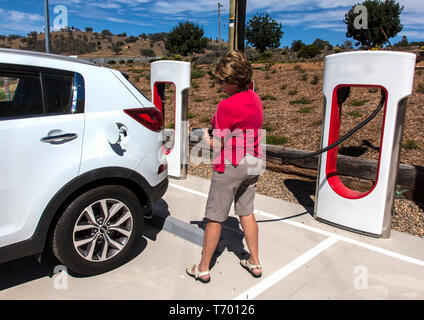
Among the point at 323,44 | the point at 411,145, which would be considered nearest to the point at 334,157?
the point at 411,145

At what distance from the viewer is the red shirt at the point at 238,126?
2.76 m

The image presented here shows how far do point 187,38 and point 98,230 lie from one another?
188ft

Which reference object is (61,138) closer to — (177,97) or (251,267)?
(251,267)

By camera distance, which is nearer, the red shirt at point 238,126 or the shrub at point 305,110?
the red shirt at point 238,126

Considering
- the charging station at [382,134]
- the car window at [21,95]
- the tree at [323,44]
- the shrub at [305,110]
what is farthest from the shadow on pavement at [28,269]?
the tree at [323,44]

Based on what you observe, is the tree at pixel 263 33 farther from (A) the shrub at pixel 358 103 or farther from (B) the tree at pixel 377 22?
(A) the shrub at pixel 358 103

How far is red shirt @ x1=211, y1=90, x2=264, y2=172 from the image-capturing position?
2.76m

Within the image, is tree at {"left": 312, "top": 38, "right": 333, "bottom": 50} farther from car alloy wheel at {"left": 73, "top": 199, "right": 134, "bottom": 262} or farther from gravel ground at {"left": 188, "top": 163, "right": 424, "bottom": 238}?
car alloy wheel at {"left": 73, "top": 199, "right": 134, "bottom": 262}

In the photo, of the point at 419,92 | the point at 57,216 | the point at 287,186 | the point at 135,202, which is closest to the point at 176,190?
the point at 287,186

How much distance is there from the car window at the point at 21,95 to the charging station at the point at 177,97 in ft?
9.85

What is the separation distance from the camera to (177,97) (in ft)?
19.2

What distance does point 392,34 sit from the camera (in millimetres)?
50562

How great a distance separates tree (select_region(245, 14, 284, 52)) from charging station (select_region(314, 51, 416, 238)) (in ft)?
182
